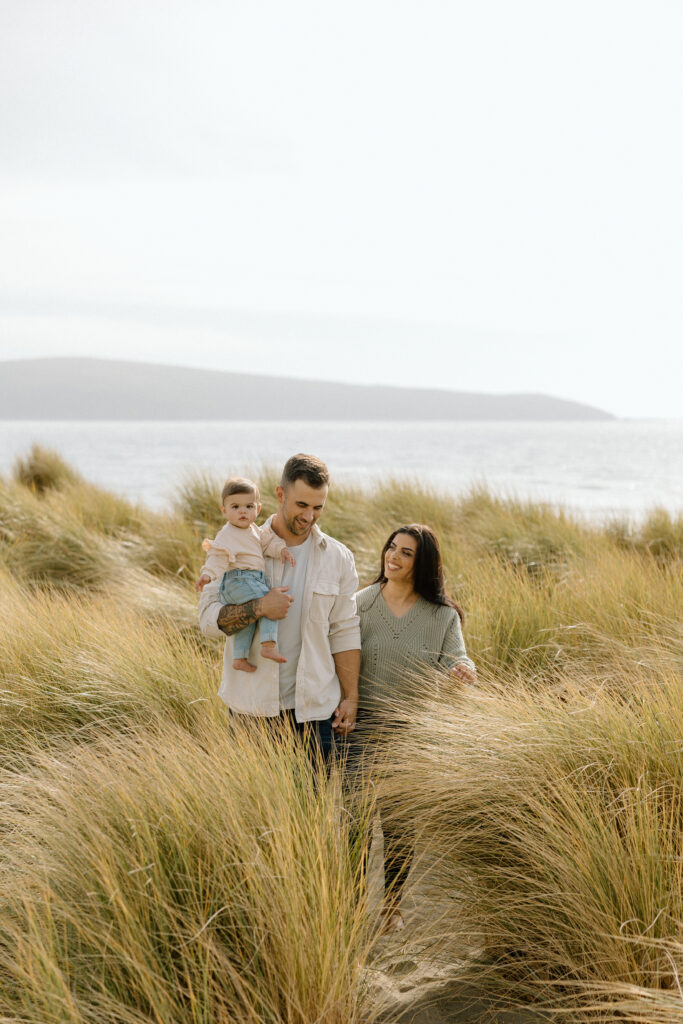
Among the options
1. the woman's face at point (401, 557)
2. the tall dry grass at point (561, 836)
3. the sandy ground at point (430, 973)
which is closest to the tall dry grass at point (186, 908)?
the sandy ground at point (430, 973)

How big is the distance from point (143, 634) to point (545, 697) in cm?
259

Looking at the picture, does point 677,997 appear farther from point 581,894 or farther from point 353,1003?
point 353,1003

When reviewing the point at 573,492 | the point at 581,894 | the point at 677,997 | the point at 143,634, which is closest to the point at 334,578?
the point at 581,894

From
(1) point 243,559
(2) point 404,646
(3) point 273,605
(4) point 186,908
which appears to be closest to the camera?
(4) point 186,908

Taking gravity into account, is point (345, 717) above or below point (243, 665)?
below

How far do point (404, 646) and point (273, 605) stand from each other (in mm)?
793

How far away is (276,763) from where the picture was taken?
9.84 feet

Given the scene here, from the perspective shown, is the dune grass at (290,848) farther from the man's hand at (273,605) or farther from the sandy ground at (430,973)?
the man's hand at (273,605)

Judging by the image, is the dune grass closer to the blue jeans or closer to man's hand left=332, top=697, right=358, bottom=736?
man's hand left=332, top=697, right=358, bottom=736

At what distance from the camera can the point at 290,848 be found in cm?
245

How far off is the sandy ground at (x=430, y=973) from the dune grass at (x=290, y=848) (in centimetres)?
5

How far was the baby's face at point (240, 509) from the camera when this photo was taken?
3.33m

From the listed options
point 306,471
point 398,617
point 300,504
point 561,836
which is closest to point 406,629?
point 398,617

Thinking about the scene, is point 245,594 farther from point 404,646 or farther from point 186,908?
point 186,908
